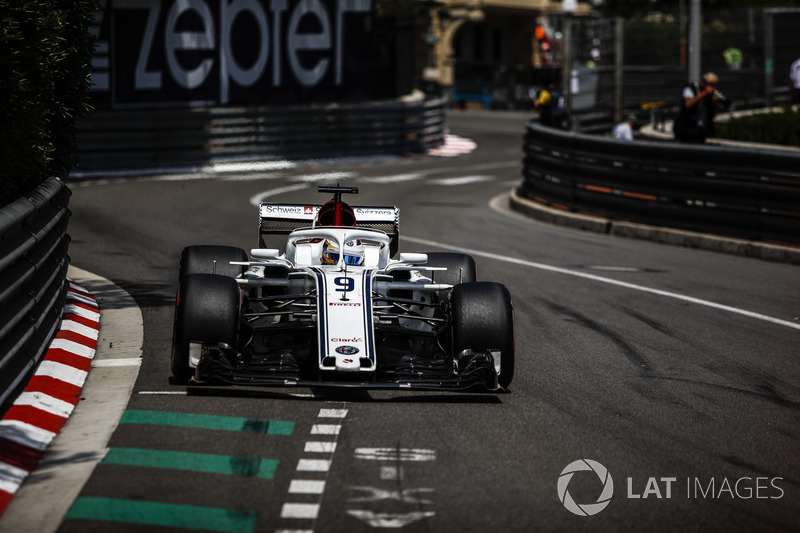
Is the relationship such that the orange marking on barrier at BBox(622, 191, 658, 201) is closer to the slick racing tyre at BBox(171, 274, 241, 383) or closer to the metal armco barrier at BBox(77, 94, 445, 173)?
the slick racing tyre at BBox(171, 274, 241, 383)

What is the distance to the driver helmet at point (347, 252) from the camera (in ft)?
28.2

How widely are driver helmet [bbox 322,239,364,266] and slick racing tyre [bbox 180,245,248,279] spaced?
80cm

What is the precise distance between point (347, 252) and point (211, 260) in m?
1.15

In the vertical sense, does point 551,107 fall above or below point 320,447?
above

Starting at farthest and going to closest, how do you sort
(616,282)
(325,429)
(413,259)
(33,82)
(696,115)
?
(696,115), (616,282), (413,259), (33,82), (325,429)

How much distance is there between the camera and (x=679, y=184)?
1645 cm

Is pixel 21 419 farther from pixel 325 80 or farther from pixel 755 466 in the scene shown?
pixel 325 80

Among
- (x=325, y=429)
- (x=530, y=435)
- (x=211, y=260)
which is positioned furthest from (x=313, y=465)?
(x=211, y=260)

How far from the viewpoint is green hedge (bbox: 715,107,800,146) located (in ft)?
70.9

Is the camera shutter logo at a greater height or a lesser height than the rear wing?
lesser

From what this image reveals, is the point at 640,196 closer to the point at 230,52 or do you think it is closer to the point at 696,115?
the point at 696,115

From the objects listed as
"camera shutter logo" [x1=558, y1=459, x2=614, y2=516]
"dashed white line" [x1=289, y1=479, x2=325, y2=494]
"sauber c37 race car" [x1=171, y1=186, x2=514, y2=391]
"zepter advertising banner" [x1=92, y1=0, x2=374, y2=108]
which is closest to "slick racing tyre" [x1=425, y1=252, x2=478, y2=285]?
"sauber c37 race car" [x1=171, y1=186, x2=514, y2=391]

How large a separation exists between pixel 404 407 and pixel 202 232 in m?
8.96

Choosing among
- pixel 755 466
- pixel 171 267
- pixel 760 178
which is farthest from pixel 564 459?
pixel 760 178
